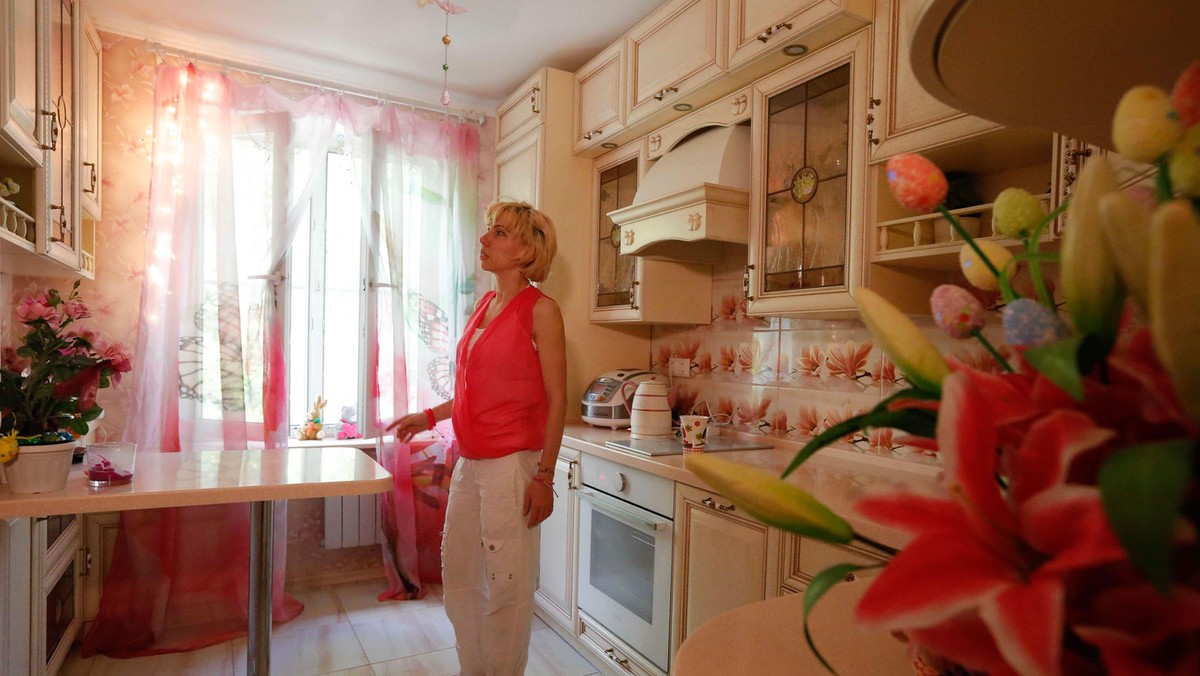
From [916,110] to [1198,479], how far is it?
1.54m

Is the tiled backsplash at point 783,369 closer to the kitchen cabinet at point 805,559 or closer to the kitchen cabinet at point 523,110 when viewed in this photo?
the kitchen cabinet at point 805,559

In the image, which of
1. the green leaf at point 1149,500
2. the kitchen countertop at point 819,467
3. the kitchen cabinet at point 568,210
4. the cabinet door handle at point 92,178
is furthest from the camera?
the kitchen cabinet at point 568,210

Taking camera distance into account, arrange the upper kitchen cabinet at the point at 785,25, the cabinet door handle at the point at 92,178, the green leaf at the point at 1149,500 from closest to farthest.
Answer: the green leaf at the point at 1149,500
the upper kitchen cabinet at the point at 785,25
the cabinet door handle at the point at 92,178

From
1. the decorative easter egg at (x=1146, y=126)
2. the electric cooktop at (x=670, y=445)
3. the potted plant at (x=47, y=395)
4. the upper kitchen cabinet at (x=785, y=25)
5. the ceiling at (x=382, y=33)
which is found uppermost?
the ceiling at (x=382, y=33)

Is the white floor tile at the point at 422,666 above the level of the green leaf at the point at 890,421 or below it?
below

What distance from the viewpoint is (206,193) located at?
2.79 meters

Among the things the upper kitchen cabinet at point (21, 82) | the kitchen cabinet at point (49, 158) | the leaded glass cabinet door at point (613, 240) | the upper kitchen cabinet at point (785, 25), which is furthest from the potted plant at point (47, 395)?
the upper kitchen cabinet at point (785, 25)

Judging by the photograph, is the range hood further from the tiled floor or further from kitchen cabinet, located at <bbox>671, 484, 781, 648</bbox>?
the tiled floor

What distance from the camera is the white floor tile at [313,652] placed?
239 centimetres

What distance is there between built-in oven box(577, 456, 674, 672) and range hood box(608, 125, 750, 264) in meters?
0.81

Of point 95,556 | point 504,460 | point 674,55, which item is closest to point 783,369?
point 504,460

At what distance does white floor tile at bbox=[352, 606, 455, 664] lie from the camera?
2531 millimetres

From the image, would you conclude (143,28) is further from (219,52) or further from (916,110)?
(916,110)

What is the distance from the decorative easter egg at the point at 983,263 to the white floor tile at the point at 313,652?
8.51 ft
